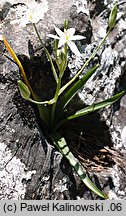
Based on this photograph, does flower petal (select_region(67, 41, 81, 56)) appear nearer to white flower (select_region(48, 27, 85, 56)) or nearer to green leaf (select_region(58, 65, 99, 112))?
white flower (select_region(48, 27, 85, 56))

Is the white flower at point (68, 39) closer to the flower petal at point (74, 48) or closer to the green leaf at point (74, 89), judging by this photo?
the flower petal at point (74, 48)

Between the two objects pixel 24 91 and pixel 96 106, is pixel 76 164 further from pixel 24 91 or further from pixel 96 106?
pixel 24 91

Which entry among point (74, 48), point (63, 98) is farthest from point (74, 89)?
point (74, 48)

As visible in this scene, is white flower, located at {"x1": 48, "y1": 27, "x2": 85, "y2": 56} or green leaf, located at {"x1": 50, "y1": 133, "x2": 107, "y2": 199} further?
green leaf, located at {"x1": 50, "y1": 133, "x2": 107, "y2": 199}

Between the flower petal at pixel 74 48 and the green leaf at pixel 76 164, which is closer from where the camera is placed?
the flower petal at pixel 74 48

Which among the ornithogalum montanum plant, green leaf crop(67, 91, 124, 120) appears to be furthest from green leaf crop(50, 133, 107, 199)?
green leaf crop(67, 91, 124, 120)

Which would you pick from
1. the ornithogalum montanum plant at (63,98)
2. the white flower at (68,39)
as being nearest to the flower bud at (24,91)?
the ornithogalum montanum plant at (63,98)

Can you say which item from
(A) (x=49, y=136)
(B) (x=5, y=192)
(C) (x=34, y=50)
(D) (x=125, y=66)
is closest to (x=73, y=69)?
(C) (x=34, y=50)

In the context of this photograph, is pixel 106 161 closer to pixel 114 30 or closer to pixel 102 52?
pixel 102 52
